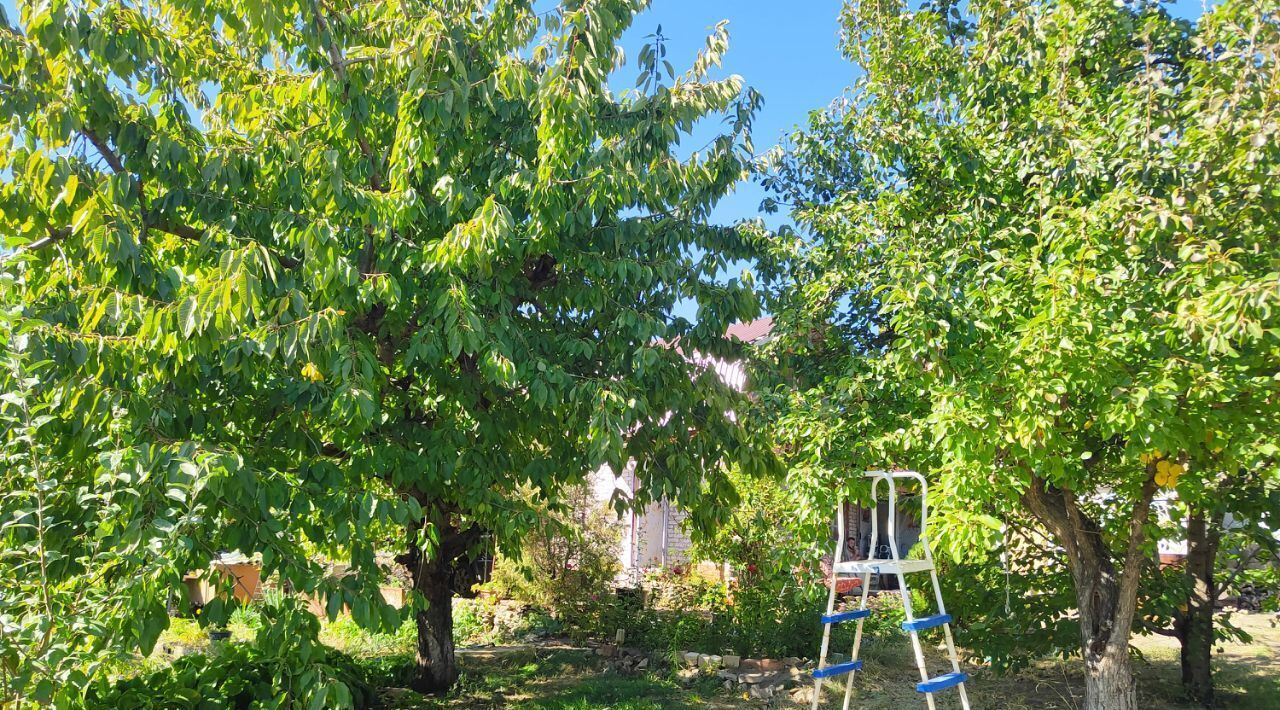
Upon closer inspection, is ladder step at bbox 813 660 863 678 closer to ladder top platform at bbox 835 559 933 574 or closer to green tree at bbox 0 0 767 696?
ladder top platform at bbox 835 559 933 574

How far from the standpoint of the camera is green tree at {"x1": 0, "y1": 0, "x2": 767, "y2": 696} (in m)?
4.24

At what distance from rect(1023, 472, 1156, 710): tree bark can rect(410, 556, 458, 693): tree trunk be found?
16.7 feet

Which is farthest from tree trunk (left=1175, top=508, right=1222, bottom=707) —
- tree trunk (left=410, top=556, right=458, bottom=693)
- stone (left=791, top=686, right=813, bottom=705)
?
tree trunk (left=410, top=556, right=458, bottom=693)

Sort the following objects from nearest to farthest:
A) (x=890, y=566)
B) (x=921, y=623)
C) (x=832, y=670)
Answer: (x=921, y=623) < (x=890, y=566) < (x=832, y=670)

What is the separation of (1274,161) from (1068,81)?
1620mm

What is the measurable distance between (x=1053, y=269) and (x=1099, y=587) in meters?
3.37

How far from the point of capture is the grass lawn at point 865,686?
24.8ft

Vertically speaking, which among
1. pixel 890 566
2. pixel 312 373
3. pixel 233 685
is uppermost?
pixel 312 373

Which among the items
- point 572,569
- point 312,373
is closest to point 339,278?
point 312,373

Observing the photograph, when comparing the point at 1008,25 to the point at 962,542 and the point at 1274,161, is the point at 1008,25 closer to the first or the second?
the point at 1274,161

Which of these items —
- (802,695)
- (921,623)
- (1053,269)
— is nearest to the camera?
(1053,269)

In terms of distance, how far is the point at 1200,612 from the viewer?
736 cm

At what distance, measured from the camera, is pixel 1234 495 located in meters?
6.27

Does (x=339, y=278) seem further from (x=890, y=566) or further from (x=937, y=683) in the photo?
(x=937, y=683)
